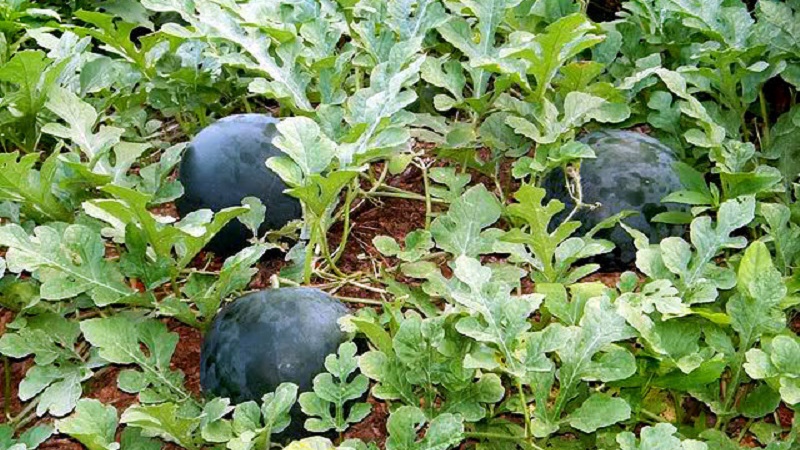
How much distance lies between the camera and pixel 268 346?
1.78 metres

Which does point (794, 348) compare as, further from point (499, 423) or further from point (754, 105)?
point (754, 105)

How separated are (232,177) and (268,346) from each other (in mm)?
564

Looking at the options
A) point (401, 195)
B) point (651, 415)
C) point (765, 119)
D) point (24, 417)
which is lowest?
point (24, 417)

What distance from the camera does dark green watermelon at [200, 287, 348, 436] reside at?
1.77 meters

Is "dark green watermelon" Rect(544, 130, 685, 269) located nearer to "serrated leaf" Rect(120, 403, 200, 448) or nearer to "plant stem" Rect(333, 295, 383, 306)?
"plant stem" Rect(333, 295, 383, 306)

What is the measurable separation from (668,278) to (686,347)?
185mm

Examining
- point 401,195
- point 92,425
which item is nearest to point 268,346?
point 92,425

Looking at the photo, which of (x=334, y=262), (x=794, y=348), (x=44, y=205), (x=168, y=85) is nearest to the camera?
(x=794, y=348)

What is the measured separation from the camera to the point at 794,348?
1.60 m

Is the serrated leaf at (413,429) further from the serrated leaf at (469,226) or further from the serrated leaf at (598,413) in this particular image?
the serrated leaf at (469,226)

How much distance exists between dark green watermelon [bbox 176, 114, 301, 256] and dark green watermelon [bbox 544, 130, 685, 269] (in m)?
0.64

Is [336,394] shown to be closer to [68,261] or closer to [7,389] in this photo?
[68,261]

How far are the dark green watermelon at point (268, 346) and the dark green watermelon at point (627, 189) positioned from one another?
0.66 metres

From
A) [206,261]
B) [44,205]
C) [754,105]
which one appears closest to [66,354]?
[44,205]
